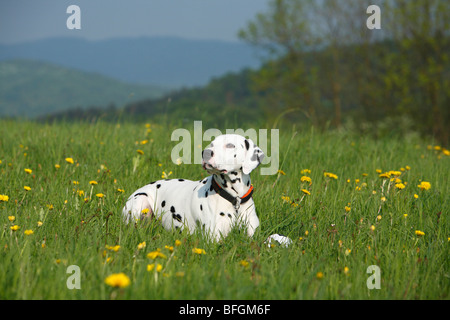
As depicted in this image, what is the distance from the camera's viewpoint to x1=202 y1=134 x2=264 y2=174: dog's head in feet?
13.4

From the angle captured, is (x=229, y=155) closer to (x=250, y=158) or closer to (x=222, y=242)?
(x=250, y=158)

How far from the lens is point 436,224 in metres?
4.87

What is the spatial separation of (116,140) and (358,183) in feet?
14.2

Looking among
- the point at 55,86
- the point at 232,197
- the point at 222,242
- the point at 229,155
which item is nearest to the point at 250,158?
the point at 229,155

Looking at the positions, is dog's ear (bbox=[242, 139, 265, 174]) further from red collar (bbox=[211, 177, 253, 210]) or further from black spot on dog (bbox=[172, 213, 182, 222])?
black spot on dog (bbox=[172, 213, 182, 222])

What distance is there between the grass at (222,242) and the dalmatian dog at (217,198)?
0.61 ft

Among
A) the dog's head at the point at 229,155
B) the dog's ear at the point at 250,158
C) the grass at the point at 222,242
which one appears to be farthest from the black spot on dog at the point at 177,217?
the dog's ear at the point at 250,158

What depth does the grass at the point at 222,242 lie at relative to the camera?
318 centimetres

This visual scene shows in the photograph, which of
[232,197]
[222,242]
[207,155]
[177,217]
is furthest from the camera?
[177,217]

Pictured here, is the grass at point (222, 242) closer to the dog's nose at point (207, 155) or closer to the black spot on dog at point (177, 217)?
the black spot on dog at point (177, 217)

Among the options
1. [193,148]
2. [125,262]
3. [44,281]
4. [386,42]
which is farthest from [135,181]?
[386,42]

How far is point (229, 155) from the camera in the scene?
4.15 metres

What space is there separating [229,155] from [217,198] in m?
0.56
